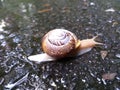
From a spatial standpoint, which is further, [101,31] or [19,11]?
[19,11]

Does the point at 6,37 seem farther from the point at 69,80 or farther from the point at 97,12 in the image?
the point at 97,12

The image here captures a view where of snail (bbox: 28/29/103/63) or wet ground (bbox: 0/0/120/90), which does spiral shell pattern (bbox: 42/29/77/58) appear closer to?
snail (bbox: 28/29/103/63)

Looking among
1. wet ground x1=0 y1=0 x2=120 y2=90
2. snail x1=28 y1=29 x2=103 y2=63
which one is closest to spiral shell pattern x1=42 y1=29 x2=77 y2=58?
snail x1=28 y1=29 x2=103 y2=63

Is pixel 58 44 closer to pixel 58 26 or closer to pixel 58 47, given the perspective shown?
pixel 58 47

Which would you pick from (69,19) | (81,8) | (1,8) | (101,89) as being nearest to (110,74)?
(101,89)

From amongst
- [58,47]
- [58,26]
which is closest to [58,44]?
[58,47]

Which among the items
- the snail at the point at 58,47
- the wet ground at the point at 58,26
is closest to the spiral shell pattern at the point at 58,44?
the snail at the point at 58,47
